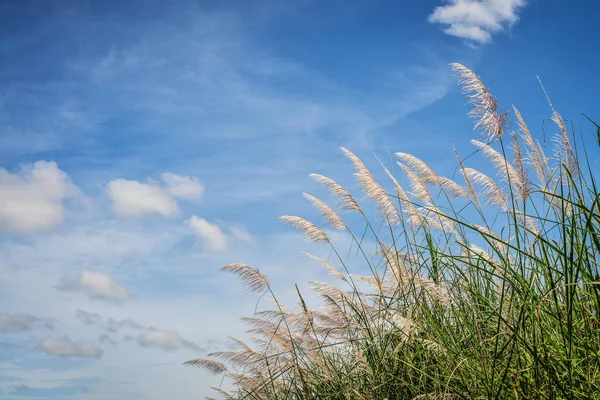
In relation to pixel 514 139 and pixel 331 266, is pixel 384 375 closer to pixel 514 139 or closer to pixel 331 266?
pixel 331 266

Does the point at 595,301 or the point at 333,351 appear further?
the point at 333,351

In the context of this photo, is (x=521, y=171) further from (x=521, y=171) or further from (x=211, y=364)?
(x=211, y=364)

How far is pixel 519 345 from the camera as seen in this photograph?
3301 mm

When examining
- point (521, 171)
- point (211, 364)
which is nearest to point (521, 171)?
point (521, 171)

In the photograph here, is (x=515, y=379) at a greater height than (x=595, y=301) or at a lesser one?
lesser

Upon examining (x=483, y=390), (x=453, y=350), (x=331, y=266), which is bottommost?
(x=483, y=390)

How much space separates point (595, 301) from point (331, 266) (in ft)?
6.68

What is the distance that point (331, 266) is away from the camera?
4.80 meters

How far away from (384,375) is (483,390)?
2.73 ft

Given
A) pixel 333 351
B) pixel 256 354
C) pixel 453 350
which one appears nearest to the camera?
pixel 453 350

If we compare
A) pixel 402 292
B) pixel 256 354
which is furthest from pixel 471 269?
pixel 256 354

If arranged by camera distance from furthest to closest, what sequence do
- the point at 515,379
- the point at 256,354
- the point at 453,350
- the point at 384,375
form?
the point at 256,354
the point at 384,375
the point at 453,350
the point at 515,379

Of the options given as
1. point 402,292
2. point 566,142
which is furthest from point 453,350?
point 566,142

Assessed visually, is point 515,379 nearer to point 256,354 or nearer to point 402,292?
point 402,292
